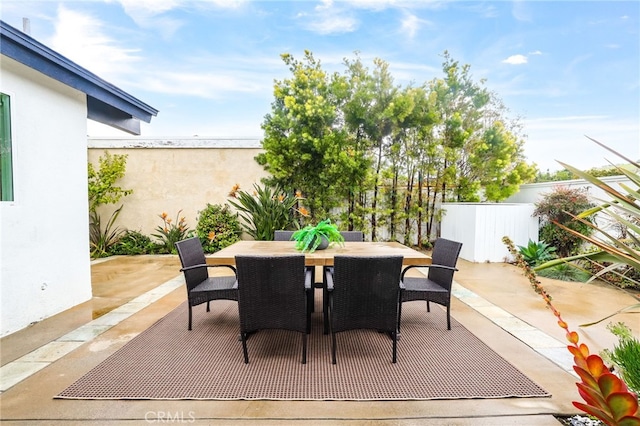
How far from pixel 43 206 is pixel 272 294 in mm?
2856

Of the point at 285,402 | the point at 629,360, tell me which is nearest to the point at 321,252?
the point at 285,402

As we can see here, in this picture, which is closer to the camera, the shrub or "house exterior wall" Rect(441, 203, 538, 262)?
"house exterior wall" Rect(441, 203, 538, 262)

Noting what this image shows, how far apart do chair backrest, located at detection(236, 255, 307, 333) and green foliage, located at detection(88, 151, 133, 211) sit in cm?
617

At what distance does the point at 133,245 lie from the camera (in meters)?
7.54

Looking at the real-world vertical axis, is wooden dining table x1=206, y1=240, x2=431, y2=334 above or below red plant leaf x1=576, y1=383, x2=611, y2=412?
below

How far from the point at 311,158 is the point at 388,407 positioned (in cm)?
560

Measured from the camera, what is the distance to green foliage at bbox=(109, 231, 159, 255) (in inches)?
295

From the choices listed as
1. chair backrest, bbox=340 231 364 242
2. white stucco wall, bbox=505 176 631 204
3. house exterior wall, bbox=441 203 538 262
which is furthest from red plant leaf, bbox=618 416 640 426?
house exterior wall, bbox=441 203 538 262

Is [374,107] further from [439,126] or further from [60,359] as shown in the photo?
[60,359]

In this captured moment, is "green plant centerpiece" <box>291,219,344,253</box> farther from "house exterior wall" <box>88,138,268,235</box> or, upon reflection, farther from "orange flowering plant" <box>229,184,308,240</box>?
"house exterior wall" <box>88,138,268,235</box>

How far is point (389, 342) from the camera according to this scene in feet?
9.78

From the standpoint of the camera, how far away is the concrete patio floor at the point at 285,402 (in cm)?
194

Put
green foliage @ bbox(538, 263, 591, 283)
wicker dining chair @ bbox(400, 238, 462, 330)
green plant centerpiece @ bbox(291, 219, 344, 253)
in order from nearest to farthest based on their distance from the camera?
1. wicker dining chair @ bbox(400, 238, 462, 330)
2. green plant centerpiece @ bbox(291, 219, 344, 253)
3. green foliage @ bbox(538, 263, 591, 283)

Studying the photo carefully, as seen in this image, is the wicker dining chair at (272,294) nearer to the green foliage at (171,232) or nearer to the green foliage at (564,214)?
the green foliage at (564,214)
